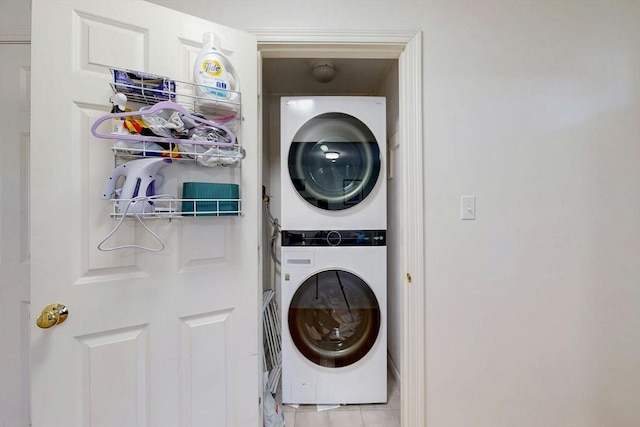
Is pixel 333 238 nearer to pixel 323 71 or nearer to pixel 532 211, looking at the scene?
pixel 532 211

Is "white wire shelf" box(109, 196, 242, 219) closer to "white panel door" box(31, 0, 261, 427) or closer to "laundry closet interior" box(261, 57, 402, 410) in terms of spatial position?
"white panel door" box(31, 0, 261, 427)

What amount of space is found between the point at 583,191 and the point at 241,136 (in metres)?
1.70

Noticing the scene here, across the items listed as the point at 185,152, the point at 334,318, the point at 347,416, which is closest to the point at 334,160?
the point at 185,152

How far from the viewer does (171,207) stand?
0.91 m

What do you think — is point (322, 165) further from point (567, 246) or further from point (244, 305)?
point (567, 246)

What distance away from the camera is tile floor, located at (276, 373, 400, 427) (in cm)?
146

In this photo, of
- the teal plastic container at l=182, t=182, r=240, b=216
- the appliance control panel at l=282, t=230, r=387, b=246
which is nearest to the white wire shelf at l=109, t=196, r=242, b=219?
the teal plastic container at l=182, t=182, r=240, b=216

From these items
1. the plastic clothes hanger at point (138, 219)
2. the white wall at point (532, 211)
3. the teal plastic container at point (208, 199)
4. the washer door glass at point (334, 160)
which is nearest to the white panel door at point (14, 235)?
the plastic clothes hanger at point (138, 219)

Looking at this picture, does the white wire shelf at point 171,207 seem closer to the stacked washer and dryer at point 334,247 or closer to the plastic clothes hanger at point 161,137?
the plastic clothes hanger at point 161,137

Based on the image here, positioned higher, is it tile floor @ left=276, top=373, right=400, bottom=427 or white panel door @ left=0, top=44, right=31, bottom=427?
→ white panel door @ left=0, top=44, right=31, bottom=427

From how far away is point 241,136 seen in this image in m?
1.02

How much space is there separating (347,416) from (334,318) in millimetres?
585

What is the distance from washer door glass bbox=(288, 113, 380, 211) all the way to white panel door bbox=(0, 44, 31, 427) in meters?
1.36

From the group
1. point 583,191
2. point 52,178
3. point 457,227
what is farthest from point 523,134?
point 52,178
